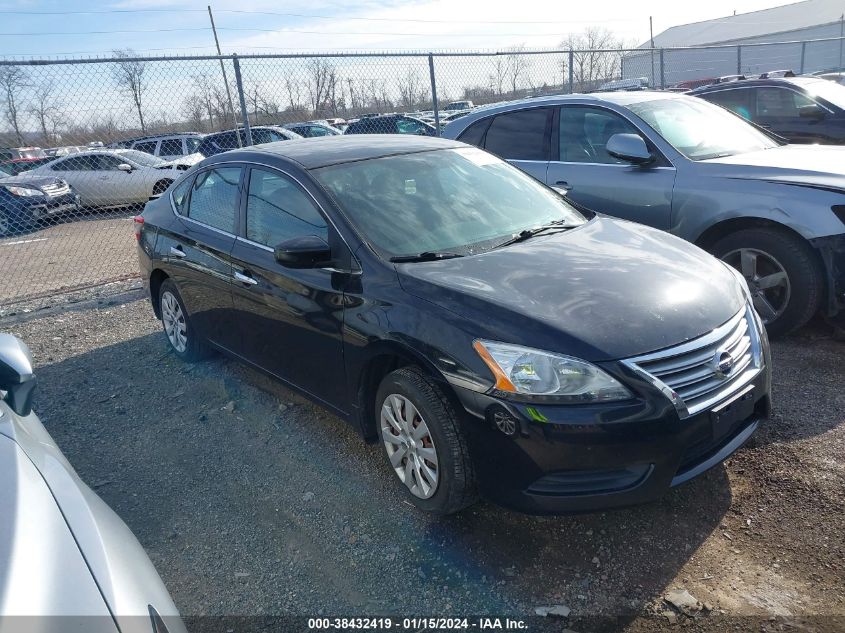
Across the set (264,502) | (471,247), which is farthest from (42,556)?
(471,247)

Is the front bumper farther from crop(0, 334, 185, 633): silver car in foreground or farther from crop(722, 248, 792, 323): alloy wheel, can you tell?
crop(722, 248, 792, 323): alloy wheel

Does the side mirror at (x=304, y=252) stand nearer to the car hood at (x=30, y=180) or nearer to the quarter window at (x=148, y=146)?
the car hood at (x=30, y=180)

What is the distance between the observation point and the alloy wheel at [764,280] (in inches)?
183

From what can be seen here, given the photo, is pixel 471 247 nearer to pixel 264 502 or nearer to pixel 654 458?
pixel 654 458

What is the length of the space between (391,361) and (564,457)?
3.21ft

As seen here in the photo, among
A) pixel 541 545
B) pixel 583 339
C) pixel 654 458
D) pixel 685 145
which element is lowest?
pixel 541 545

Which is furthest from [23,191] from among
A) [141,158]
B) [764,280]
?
[764,280]

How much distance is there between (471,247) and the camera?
11.1ft

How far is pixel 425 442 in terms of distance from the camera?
2.92 meters

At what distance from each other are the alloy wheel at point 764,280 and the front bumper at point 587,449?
2.43m

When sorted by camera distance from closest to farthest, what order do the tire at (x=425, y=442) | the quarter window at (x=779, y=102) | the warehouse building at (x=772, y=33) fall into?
the tire at (x=425, y=442)
the quarter window at (x=779, y=102)
the warehouse building at (x=772, y=33)

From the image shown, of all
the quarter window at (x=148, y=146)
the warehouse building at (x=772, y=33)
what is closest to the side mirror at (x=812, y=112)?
the quarter window at (x=148, y=146)

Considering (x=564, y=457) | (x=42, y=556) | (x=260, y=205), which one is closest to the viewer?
(x=42, y=556)

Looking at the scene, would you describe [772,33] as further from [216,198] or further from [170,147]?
[216,198]
